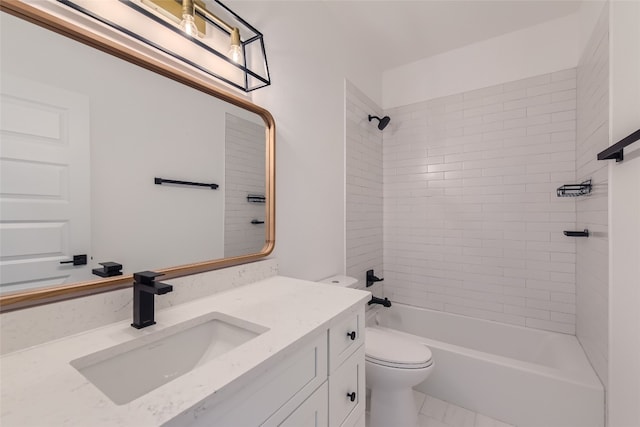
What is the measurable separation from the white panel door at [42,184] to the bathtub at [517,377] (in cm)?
199

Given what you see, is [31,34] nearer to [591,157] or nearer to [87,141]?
[87,141]

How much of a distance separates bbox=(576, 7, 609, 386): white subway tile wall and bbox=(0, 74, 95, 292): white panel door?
7.09 feet

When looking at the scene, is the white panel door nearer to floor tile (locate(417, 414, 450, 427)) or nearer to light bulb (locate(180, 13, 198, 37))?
light bulb (locate(180, 13, 198, 37))

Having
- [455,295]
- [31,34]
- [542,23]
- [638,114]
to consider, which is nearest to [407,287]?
[455,295]

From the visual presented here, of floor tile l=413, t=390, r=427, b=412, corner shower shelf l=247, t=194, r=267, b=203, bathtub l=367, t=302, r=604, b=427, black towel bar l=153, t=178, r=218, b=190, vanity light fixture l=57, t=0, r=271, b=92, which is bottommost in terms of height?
floor tile l=413, t=390, r=427, b=412

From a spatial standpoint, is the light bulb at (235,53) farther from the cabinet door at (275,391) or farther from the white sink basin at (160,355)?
the cabinet door at (275,391)

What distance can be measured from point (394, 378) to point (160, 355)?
1204mm

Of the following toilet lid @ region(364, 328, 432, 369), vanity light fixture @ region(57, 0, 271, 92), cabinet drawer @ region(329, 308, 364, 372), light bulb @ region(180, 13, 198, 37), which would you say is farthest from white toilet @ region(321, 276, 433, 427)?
light bulb @ region(180, 13, 198, 37)

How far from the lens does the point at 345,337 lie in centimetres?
100

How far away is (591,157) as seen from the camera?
1.62m

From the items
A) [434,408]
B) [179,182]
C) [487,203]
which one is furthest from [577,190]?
[179,182]

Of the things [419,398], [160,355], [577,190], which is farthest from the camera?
[419,398]

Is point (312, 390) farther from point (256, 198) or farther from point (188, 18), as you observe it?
point (188, 18)

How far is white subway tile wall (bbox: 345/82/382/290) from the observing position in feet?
7.19
